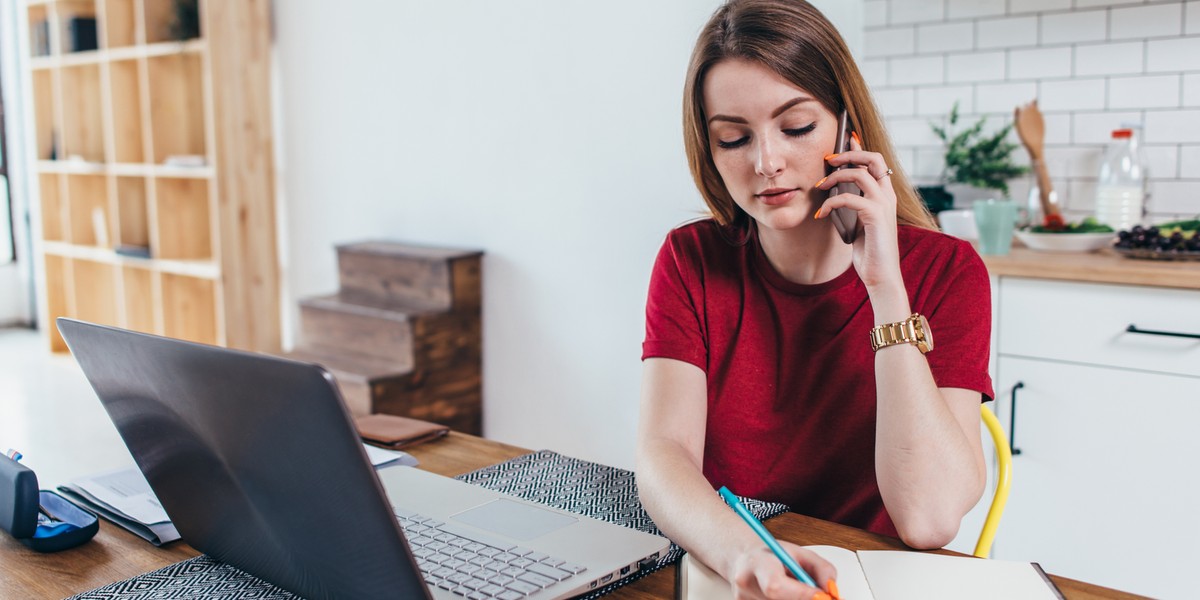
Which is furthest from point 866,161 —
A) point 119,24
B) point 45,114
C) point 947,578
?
point 45,114

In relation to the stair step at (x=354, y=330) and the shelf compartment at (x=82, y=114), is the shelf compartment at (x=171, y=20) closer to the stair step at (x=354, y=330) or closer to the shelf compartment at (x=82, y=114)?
the shelf compartment at (x=82, y=114)

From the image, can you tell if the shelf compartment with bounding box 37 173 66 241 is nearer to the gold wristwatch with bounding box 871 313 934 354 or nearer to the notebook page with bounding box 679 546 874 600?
the gold wristwatch with bounding box 871 313 934 354

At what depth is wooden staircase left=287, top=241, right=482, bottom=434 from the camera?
3398 mm

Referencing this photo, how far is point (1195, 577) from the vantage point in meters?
2.13

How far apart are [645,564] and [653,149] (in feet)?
7.33

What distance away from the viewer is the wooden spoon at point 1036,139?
2.63 metres

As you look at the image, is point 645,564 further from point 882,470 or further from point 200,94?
point 200,94

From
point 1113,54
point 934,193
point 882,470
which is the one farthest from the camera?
point 934,193

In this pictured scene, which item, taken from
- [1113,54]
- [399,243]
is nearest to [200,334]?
[399,243]

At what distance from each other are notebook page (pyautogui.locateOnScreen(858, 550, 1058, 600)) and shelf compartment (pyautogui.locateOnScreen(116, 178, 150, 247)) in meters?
4.85

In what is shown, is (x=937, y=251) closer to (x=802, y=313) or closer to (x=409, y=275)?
(x=802, y=313)

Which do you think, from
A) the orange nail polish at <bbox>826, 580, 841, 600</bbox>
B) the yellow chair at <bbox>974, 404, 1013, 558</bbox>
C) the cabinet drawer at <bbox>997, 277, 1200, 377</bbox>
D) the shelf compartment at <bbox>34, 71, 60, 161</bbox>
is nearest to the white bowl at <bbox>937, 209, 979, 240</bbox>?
the cabinet drawer at <bbox>997, 277, 1200, 377</bbox>

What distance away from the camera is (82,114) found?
5332 mm

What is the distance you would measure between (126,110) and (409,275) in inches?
88.6
